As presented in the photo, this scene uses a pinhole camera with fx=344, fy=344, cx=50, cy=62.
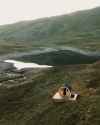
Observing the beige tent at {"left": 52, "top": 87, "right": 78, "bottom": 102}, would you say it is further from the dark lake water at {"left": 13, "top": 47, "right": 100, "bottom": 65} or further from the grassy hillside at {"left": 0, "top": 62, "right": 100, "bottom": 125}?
the dark lake water at {"left": 13, "top": 47, "right": 100, "bottom": 65}

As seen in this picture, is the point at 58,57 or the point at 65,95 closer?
the point at 65,95

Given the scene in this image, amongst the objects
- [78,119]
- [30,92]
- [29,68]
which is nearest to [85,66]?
[29,68]

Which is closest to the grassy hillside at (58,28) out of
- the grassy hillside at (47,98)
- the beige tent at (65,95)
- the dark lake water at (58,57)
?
the dark lake water at (58,57)

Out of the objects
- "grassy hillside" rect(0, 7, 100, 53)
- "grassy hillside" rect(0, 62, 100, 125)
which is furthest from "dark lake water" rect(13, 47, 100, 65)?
"grassy hillside" rect(0, 7, 100, 53)

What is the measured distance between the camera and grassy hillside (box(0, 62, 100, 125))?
28.7 m

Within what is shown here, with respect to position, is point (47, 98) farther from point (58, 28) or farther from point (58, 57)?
point (58, 28)

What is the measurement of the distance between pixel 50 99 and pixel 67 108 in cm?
328

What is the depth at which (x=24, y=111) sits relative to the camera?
31.5 m

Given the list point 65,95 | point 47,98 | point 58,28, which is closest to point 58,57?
point 47,98

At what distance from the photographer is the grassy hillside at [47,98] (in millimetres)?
28719

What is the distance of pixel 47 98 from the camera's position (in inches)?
1313

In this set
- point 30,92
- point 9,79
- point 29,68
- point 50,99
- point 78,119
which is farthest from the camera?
point 29,68

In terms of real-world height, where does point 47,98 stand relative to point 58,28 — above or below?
below

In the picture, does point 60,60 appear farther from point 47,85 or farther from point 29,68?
point 47,85
